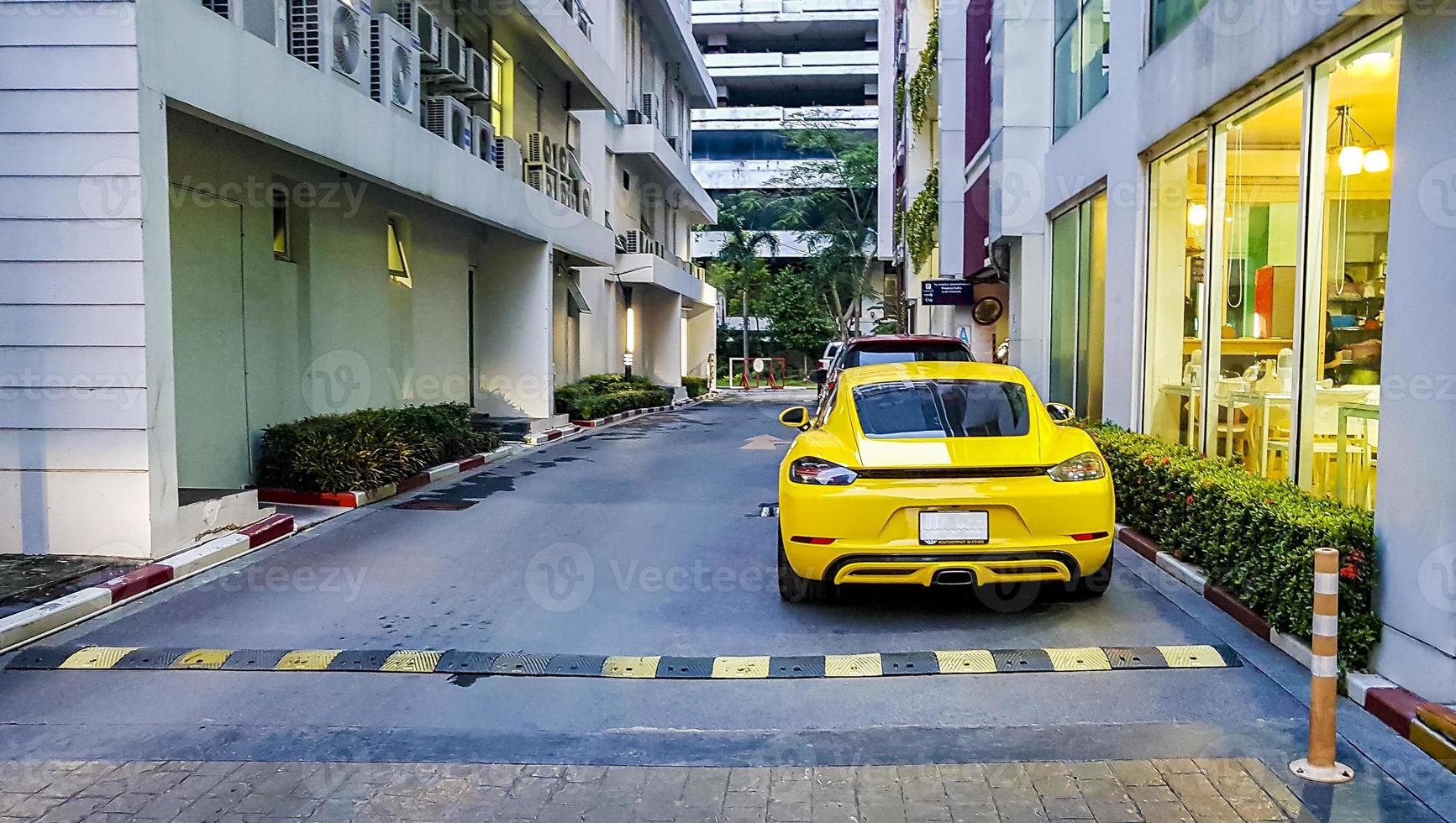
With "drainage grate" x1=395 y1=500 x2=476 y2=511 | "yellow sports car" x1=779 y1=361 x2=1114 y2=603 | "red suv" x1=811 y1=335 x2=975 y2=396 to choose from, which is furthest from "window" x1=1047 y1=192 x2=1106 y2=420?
"drainage grate" x1=395 y1=500 x2=476 y2=511

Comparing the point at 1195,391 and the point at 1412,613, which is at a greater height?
the point at 1195,391

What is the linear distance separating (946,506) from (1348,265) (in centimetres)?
290

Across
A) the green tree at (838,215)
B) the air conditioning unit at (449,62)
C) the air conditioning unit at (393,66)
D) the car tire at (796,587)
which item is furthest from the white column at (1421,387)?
the green tree at (838,215)

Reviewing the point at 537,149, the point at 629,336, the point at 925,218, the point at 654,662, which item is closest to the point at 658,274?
the point at 629,336

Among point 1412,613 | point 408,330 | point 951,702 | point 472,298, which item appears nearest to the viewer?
point 1412,613

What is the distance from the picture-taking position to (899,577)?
6.04 meters

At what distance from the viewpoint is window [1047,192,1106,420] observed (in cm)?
1189

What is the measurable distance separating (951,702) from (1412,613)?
2.05 meters

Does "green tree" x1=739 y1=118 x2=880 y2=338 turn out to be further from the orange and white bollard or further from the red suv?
the orange and white bollard

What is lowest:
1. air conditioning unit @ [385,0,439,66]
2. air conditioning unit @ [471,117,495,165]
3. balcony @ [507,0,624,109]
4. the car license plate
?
the car license plate

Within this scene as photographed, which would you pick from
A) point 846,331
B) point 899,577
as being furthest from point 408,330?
point 846,331

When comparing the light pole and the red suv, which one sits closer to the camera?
the red suv

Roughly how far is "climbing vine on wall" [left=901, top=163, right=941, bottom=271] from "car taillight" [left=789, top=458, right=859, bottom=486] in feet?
65.3

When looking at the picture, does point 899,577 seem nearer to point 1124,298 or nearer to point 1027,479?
point 1027,479
